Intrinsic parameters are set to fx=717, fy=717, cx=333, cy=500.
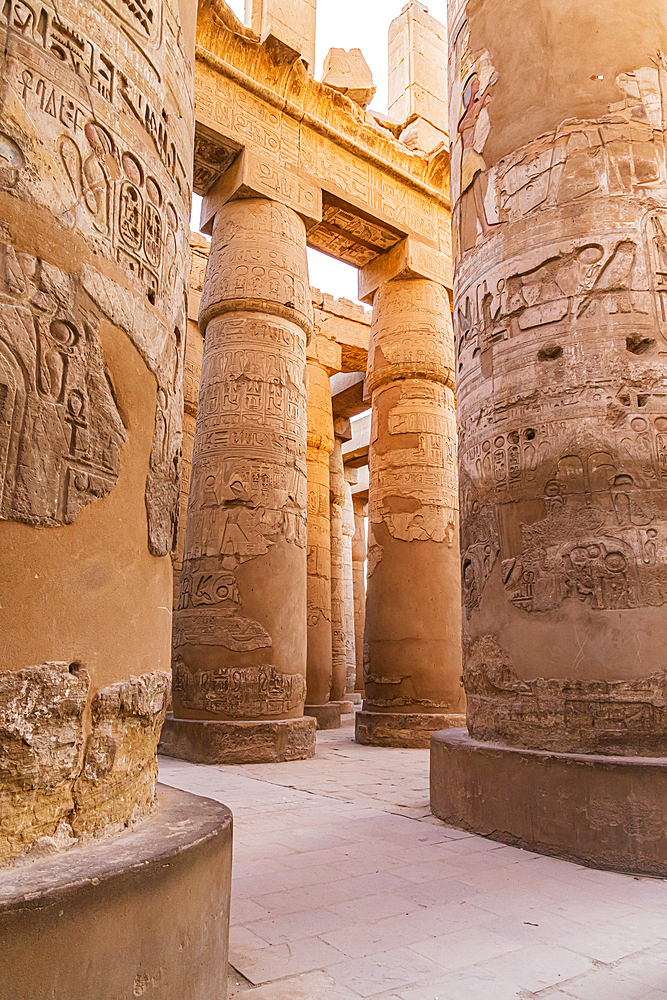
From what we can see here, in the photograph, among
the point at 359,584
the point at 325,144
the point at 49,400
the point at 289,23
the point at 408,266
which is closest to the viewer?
the point at 49,400

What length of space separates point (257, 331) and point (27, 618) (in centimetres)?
617

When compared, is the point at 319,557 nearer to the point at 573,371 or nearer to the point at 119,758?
the point at 573,371

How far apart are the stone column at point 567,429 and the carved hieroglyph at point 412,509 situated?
3731 millimetres

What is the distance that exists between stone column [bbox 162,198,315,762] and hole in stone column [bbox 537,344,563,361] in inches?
142

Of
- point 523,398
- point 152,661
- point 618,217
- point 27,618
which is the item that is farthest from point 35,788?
point 618,217

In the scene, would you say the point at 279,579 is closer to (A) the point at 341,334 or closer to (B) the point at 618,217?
(B) the point at 618,217

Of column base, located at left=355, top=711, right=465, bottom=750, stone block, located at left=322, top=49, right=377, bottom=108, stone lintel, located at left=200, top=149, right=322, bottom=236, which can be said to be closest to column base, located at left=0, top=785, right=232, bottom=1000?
column base, located at left=355, top=711, right=465, bottom=750

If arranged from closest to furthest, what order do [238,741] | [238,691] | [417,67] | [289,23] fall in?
[238,741]
[238,691]
[289,23]
[417,67]

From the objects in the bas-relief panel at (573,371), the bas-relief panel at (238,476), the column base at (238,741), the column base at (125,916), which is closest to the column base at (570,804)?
the bas-relief panel at (573,371)

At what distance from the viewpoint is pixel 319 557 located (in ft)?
35.7

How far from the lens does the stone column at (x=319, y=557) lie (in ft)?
33.4

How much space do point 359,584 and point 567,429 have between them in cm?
1386

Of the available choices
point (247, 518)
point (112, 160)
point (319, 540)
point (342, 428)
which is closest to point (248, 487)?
point (247, 518)

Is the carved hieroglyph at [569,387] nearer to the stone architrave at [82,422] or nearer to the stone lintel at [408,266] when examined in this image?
the stone architrave at [82,422]
